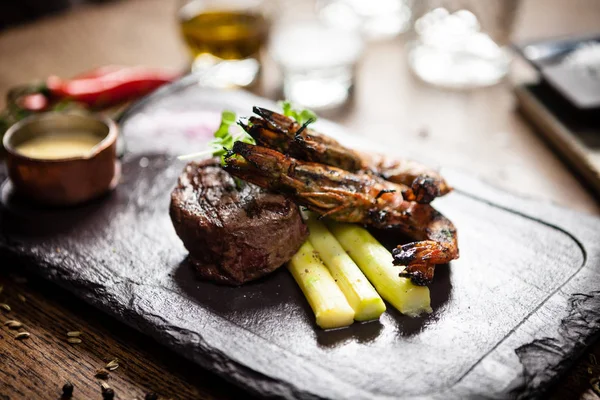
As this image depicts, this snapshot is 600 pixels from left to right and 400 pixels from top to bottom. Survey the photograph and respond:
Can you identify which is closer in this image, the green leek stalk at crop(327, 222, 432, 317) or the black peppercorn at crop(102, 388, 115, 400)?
the black peppercorn at crop(102, 388, 115, 400)

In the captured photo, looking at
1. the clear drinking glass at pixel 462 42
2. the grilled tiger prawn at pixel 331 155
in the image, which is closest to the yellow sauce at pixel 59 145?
the grilled tiger prawn at pixel 331 155

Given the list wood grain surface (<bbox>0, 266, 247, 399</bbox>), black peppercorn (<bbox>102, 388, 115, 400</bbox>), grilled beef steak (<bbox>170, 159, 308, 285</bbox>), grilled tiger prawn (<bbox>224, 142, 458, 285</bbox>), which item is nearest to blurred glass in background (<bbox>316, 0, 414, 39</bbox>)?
grilled tiger prawn (<bbox>224, 142, 458, 285</bbox>)

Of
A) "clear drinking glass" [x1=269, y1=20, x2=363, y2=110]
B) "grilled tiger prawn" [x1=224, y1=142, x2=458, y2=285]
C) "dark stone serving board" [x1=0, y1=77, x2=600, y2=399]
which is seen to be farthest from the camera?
"clear drinking glass" [x1=269, y1=20, x2=363, y2=110]

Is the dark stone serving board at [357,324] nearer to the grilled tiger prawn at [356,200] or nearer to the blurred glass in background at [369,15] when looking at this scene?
the grilled tiger prawn at [356,200]

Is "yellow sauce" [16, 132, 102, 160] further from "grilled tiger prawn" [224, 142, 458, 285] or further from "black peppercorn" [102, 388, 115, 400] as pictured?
"black peppercorn" [102, 388, 115, 400]

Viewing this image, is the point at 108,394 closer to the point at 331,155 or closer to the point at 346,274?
the point at 346,274

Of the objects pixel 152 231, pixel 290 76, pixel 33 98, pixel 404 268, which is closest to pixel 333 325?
pixel 404 268

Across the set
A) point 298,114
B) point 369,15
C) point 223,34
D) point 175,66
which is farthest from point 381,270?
point 369,15
